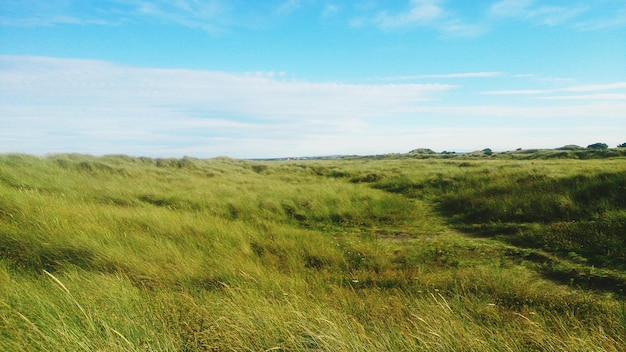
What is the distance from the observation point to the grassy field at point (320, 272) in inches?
108

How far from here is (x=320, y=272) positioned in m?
5.73

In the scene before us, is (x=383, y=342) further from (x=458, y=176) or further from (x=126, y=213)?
(x=458, y=176)

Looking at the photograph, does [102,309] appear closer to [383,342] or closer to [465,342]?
[383,342]

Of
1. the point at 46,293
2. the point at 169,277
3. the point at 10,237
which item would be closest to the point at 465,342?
the point at 169,277

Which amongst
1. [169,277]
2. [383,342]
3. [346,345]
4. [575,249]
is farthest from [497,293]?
[169,277]

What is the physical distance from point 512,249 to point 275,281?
625cm

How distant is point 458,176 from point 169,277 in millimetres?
18012

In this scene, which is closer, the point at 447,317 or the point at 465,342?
the point at 465,342

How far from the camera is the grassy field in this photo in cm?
274

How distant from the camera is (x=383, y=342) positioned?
8.76 ft

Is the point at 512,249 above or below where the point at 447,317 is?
below

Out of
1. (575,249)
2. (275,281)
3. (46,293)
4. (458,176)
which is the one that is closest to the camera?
(46,293)

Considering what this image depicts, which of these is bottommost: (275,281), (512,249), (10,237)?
(512,249)

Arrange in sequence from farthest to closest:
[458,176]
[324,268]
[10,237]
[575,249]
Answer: [458,176] < [575,249] < [324,268] < [10,237]
